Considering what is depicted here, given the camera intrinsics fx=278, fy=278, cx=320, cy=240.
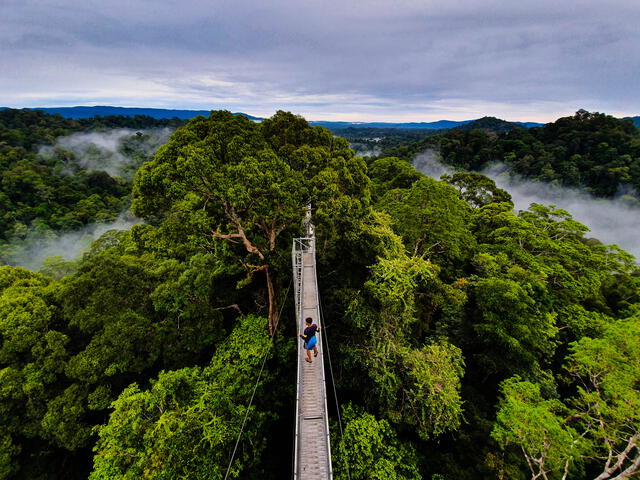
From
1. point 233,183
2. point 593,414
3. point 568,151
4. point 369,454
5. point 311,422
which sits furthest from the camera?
point 568,151

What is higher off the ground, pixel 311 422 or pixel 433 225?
pixel 433 225

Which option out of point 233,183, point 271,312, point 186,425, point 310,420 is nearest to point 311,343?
point 310,420

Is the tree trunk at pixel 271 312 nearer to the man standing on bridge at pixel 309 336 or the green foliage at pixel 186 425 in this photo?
the green foliage at pixel 186 425

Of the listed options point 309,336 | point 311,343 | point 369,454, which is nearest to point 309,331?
point 309,336

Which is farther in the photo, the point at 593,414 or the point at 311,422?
the point at 593,414

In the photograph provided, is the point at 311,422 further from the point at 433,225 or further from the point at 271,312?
the point at 433,225

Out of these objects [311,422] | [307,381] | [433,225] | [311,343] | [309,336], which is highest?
[433,225]

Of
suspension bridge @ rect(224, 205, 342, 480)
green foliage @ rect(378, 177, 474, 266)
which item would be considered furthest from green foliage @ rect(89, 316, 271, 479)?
green foliage @ rect(378, 177, 474, 266)

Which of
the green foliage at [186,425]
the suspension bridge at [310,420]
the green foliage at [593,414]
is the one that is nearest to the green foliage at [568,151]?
the green foliage at [593,414]

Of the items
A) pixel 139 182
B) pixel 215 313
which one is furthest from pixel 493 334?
pixel 139 182

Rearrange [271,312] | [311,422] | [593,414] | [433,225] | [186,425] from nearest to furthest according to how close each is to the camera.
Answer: [311,422] < [186,425] < [593,414] < [271,312] < [433,225]

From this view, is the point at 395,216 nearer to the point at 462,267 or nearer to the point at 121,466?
the point at 462,267
